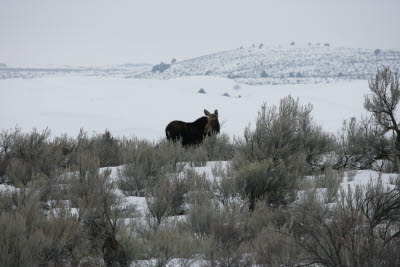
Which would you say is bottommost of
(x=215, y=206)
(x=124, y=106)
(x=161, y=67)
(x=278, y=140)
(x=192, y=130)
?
(x=124, y=106)

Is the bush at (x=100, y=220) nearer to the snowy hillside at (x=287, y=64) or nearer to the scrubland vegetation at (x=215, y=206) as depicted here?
the scrubland vegetation at (x=215, y=206)

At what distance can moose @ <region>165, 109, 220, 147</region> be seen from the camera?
10180 mm

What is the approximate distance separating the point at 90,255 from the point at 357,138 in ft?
22.9

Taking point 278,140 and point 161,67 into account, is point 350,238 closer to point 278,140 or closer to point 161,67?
point 278,140

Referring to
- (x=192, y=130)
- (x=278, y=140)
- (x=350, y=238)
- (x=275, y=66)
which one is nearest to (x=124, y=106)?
(x=192, y=130)

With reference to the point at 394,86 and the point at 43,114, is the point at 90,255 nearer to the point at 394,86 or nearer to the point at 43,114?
the point at 394,86

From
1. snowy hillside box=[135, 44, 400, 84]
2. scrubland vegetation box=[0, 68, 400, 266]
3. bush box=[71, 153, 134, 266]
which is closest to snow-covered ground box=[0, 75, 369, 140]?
scrubland vegetation box=[0, 68, 400, 266]

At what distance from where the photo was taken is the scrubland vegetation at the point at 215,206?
3551 mm

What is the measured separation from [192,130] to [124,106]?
3114cm

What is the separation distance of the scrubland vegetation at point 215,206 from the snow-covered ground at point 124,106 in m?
15.8

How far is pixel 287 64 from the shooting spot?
330 feet

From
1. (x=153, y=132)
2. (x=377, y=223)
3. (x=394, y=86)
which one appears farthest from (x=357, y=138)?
(x=153, y=132)

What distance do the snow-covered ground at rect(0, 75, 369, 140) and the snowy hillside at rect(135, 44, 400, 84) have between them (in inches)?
979

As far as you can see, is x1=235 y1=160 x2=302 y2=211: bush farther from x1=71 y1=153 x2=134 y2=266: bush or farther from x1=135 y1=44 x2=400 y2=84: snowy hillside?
x1=135 y1=44 x2=400 y2=84: snowy hillside
